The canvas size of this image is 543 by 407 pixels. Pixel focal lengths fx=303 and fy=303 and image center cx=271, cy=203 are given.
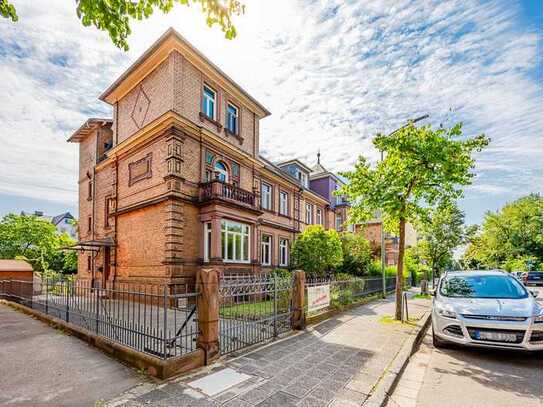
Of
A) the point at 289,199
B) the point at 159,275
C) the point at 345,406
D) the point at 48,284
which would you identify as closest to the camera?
the point at 345,406

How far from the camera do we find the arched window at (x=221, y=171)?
16.0 m

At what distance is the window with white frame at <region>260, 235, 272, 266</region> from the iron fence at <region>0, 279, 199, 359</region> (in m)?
9.54

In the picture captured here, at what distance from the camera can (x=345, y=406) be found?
13.1 ft

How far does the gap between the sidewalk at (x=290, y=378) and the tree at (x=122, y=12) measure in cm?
508

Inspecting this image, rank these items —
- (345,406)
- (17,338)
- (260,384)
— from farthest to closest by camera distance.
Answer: (17,338)
(260,384)
(345,406)

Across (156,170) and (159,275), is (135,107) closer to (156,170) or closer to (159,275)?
(156,170)

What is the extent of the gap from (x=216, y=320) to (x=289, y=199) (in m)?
18.7

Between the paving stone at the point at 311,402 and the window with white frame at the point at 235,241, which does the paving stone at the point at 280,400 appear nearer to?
the paving stone at the point at 311,402

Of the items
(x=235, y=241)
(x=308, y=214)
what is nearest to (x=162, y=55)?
(x=235, y=241)

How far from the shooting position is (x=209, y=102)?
1589cm

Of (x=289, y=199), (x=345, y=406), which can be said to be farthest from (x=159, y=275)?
(x=289, y=199)

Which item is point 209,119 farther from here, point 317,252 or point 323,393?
point 323,393

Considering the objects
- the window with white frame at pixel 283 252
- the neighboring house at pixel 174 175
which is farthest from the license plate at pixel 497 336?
the window with white frame at pixel 283 252

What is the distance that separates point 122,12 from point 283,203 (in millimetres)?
19384
